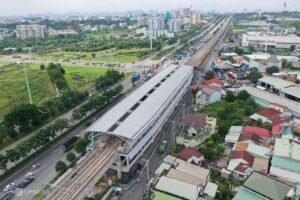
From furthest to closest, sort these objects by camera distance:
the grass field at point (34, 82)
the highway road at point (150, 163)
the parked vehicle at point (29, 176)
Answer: the grass field at point (34, 82) → the parked vehicle at point (29, 176) → the highway road at point (150, 163)

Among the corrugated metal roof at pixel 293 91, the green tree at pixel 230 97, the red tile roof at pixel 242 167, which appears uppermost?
the corrugated metal roof at pixel 293 91

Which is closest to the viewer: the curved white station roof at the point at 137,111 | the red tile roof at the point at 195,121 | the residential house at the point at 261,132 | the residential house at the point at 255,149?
the curved white station roof at the point at 137,111

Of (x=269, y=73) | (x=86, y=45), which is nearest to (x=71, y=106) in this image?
(x=269, y=73)

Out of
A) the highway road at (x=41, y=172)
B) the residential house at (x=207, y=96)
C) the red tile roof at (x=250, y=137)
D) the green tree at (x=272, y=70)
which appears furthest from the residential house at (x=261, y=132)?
the green tree at (x=272, y=70)

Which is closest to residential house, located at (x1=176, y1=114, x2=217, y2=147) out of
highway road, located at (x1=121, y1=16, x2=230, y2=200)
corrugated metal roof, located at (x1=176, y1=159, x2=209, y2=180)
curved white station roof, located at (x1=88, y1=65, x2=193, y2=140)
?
highway road, located at (x1=121, y1=16, x2=230, y2=200)

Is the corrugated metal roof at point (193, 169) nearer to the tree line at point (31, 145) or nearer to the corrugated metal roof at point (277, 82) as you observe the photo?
the tree line at point (31, 145)

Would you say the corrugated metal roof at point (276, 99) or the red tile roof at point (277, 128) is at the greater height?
the corrugated metal roof at point (276, 99)

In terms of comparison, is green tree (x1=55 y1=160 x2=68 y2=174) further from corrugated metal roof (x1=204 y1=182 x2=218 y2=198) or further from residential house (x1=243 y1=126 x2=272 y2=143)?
residential house (x1=243 y1=126 x2=272 y2=143)
